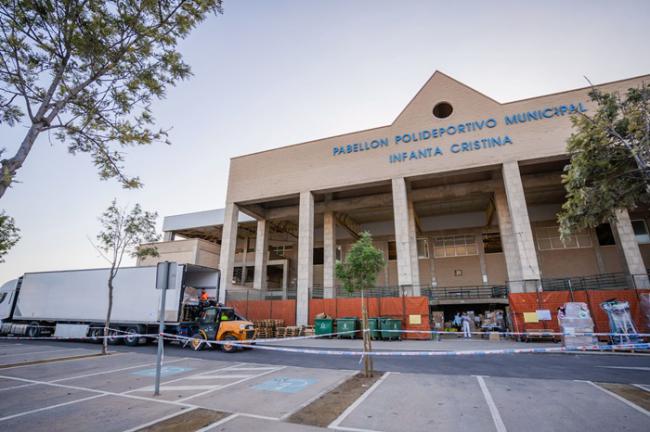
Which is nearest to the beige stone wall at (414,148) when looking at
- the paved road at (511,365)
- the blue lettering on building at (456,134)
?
the blue lettering on building at (456,134)

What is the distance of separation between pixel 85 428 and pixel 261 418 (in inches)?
103

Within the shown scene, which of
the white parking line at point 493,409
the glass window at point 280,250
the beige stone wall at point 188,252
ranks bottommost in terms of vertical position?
the white parking line at point 493,409

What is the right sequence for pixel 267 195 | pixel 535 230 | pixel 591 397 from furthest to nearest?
pixel 535 230 < pixel 267 195 < pixel 591 397

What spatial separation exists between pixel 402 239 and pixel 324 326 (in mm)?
8614

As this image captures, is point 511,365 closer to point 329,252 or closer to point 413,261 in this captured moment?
point 413,261

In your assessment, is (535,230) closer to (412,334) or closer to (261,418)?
(412,334)

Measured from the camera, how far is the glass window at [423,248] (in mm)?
33500

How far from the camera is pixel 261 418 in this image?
15.7 feet

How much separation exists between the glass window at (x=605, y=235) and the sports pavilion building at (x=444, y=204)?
0.12 m

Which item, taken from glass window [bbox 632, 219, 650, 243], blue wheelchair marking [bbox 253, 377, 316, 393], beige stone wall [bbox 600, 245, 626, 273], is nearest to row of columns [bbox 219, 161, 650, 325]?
beige stone wall [bbox 600, 245, 626, 273]

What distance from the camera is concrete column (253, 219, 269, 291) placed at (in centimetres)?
2953

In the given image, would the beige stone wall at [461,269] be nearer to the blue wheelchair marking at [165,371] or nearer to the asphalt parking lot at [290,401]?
the asphalt parking lot at [290,401]

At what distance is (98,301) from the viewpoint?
16.7m

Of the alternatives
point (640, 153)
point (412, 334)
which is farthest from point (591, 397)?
point (412, 334)
